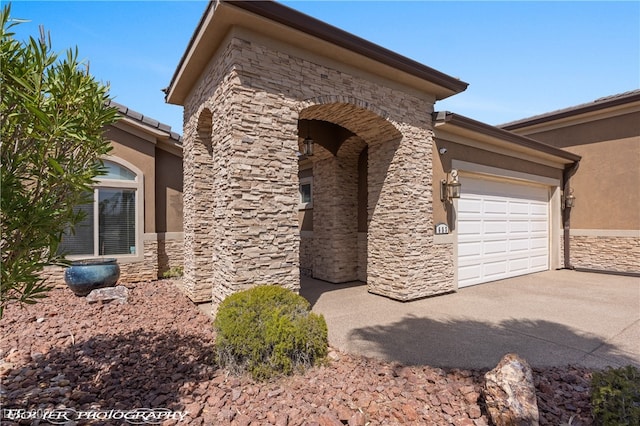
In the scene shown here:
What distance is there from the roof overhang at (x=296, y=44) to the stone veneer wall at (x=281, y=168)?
0.63ft

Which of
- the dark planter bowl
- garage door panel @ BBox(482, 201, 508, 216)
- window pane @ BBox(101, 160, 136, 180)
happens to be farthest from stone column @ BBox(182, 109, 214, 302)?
garage door panel @ BBox(482, 201, 508, 216)

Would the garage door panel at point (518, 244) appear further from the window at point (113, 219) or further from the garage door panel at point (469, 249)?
the window at point (113, 219)

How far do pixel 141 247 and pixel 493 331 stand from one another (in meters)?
8.66

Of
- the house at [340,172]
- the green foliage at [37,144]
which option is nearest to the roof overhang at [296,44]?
the house at [340,172]

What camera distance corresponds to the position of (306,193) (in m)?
10.2

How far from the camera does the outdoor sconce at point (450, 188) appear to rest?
719 centimetres

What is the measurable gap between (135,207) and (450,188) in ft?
27.5

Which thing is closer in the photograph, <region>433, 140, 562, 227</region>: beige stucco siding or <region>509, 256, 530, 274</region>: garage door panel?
<region>433, 140, 562, 227</region>: beige stucco siding

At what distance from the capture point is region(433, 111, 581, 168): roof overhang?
7179 millimetres

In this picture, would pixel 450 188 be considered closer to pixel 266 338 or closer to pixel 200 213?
pixel 266 338

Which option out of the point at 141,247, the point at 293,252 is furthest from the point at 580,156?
the point at 141,247

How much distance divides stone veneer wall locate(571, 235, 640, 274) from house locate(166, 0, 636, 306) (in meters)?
0.51

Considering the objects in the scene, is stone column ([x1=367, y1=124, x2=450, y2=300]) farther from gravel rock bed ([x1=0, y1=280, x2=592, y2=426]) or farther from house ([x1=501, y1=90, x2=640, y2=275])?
house ([x1=501, y1=90, x2=640, y2=275])

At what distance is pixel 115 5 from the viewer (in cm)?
492
